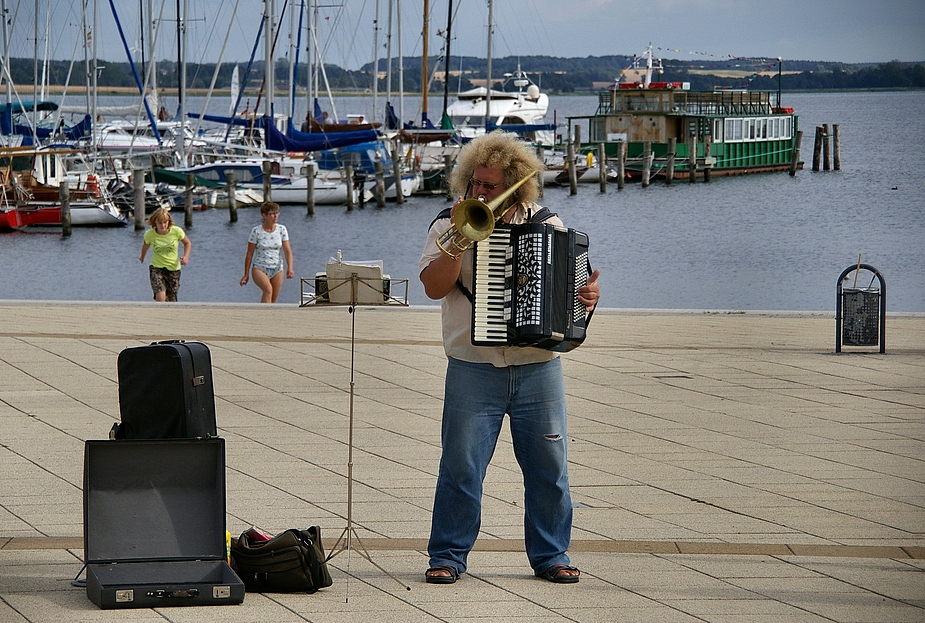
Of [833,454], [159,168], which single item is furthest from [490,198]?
[159,168]

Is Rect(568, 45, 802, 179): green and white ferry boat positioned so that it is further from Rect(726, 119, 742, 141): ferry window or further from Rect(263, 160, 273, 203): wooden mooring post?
Rect(263, 160, 273, 203): wooden mooring post

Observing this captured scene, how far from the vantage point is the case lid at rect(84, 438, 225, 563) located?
4.73 m

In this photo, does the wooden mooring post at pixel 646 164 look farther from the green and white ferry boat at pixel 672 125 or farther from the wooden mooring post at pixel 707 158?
the wooden mooring post at pixel 707 158

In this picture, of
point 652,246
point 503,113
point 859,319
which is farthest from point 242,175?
point 859,319

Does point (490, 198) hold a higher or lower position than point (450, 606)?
higher

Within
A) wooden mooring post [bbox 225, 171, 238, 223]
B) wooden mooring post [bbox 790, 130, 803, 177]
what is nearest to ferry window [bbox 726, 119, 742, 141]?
wooden mooring post [bbox 790, 130, 803, 177]

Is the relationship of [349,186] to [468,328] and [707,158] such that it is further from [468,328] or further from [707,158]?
[468,328]

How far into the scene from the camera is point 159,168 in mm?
44750

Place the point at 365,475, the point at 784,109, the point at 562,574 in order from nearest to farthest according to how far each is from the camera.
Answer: the point at 562,574
the point at 365,475
the point at 784,109

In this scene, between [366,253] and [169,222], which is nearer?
[169,222]

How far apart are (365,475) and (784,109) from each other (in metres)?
62.7

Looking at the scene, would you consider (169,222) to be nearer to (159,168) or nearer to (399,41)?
(159,168)

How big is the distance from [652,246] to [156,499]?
35672 millimetres

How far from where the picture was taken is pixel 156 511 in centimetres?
480
